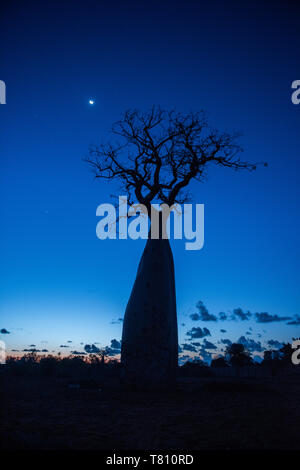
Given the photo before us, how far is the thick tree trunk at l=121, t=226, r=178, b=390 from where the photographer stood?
7.64 metres

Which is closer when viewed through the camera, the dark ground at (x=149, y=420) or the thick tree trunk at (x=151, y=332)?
the dark ground at (x=149, y=420)

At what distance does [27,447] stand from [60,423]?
1.00 meters

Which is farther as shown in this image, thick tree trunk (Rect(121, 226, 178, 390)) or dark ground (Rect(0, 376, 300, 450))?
thick tree trunk (Rect(121, 226, 178, 390))

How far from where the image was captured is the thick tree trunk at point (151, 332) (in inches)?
301

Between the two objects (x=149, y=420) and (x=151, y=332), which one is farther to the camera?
(x=151, y=332)

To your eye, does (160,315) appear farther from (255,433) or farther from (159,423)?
(255,433)

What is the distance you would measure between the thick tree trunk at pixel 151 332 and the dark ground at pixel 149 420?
0.74 metres

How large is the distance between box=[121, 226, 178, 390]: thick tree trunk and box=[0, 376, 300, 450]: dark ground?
2.44 ft

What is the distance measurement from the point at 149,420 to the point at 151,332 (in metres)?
3.24

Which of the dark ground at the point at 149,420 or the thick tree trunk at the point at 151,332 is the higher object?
the thick tree trunk at the point at 151,332

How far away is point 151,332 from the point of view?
7.81 meters

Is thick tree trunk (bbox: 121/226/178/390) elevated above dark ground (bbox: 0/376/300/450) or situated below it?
above

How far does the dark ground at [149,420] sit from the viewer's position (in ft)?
11.8
